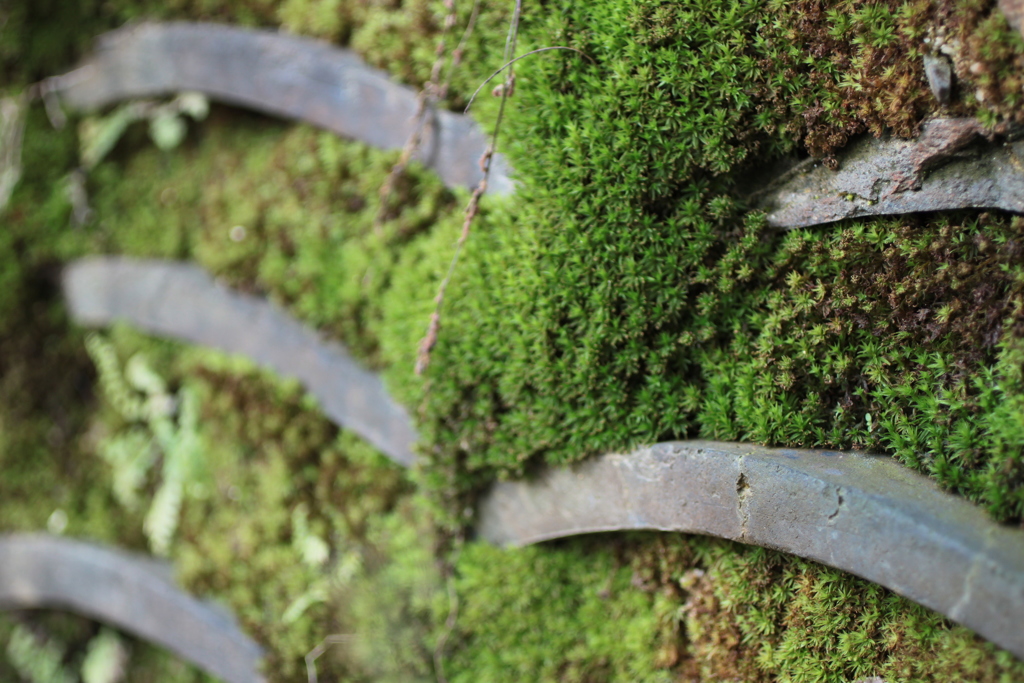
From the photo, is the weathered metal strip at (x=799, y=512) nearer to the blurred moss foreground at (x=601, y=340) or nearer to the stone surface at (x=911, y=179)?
the blurred moss foreground at (x=601, y=340)

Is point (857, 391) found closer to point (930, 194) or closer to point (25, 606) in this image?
point (930, 194)

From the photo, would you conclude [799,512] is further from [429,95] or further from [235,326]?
[235,326]

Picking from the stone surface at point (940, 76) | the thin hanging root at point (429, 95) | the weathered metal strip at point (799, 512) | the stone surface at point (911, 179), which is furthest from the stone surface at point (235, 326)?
the stone surface at point (940, 76)

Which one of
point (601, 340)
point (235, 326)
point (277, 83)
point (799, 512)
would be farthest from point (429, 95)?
point (799, 512)

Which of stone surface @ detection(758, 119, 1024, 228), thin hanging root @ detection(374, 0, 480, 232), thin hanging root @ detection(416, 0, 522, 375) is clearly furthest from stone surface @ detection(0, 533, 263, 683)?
stone surface @ detection(758, 119, 1024, 228)

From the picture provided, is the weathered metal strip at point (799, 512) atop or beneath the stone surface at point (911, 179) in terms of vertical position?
beneath

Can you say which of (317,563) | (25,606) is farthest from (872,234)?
(25,606)
